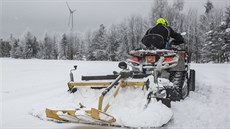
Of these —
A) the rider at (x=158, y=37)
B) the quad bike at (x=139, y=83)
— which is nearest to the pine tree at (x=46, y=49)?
the rider at (x=158, y=37)

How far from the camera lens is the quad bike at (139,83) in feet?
13.7

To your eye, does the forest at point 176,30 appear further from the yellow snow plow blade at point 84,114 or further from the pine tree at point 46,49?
the yellow snow plow blade at point 84,114

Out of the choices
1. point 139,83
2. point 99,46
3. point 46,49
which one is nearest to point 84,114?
point 139,83

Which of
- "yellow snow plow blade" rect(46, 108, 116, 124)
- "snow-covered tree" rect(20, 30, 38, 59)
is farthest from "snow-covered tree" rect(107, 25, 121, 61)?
"yellow snow plow blade" rect(46, 108, 116, 124)

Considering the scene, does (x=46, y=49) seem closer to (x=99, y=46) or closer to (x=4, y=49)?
(x=4, y=49)

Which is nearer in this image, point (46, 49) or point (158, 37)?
point (158, 37)

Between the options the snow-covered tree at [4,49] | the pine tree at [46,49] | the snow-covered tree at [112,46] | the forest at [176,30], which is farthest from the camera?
the pine tree at [46,49]

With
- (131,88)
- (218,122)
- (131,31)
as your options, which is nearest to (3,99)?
(131,88)

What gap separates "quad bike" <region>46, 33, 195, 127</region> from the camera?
13.7 feet

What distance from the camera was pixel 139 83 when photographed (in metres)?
4.90

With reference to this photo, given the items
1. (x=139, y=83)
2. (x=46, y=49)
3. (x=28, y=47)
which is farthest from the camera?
(x=46, y=49)

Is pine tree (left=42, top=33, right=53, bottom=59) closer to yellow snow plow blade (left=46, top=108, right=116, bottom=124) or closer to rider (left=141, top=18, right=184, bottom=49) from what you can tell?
rider (left=141, top=18, right=184, bottom=49)

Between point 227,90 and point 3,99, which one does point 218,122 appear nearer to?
point 227,90

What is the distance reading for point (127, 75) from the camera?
4977 mm
